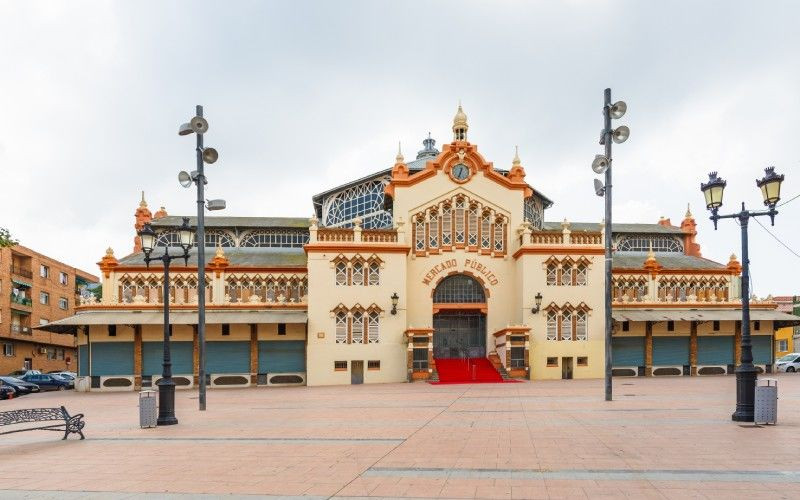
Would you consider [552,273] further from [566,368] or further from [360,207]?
[360,207]

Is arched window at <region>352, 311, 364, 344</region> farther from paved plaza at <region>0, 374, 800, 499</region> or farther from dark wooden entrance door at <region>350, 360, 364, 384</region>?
paved plaza at <region>0, 374, 800, 499</region>

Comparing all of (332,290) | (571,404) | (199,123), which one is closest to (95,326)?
(332,290)

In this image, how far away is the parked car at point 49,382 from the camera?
139 ft

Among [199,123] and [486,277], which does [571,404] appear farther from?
[486,277]

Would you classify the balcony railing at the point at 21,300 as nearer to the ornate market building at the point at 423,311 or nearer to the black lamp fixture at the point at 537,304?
the ornate market building at the point at 423,311

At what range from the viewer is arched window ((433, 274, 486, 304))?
123 ft

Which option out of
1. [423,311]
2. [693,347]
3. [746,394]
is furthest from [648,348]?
[746,394]

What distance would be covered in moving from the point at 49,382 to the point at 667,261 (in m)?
45.2

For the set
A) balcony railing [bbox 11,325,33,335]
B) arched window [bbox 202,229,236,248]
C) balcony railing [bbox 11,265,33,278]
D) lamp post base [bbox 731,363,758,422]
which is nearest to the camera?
lamp post base [bbox 731,363,758,422]

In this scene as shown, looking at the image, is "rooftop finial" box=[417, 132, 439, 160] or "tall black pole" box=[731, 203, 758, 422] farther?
"rooftop finial" box=[417, 132, 439, 160]

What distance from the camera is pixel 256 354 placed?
36.8m

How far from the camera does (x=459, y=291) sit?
3762 centimetres

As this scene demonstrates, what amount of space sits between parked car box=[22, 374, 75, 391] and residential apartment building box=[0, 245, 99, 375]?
33.9 ft

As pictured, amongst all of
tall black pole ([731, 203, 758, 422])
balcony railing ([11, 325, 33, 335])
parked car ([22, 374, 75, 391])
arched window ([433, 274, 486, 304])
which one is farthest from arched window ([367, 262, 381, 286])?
balcony railing ([11, 325, 33, 335])
